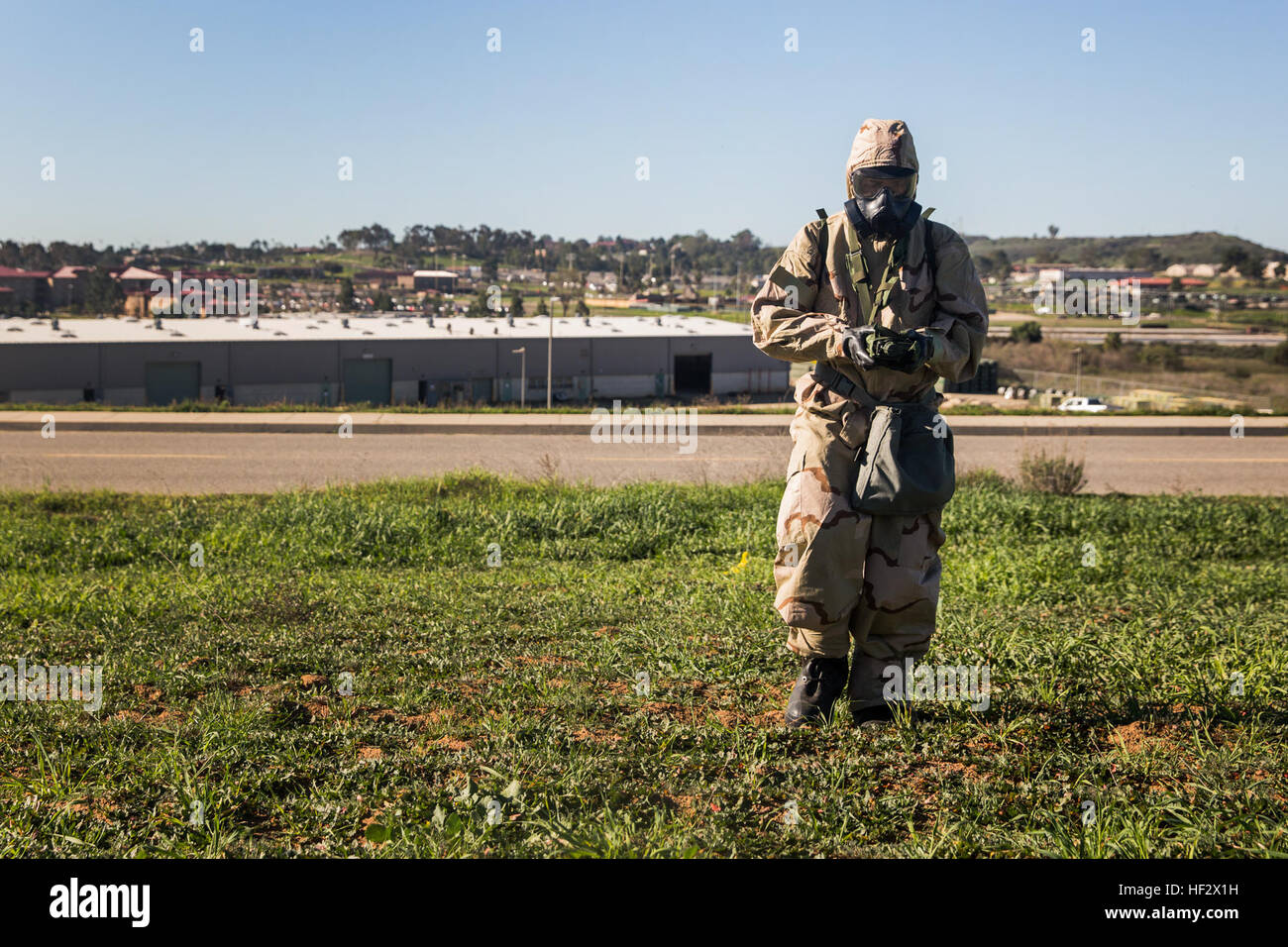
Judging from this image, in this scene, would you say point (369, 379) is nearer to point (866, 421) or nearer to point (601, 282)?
point (866, 421)

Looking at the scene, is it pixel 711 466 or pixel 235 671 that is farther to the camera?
pixel 711 466

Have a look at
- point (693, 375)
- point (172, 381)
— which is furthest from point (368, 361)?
point (693, 375)

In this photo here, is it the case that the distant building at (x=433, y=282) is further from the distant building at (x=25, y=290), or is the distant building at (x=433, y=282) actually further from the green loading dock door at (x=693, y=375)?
the green loading dock door at (x=693, y=375)

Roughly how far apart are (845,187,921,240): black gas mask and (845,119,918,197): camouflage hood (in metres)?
0.10

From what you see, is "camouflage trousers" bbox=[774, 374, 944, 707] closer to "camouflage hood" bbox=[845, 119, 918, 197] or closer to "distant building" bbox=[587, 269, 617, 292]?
"camouflage hood" bbox=[845, 119, 918, 197]

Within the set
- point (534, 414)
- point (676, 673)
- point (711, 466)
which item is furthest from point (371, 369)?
point (676, 673)

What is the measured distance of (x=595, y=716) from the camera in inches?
152

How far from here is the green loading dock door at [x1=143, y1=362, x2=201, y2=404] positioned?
4134 cm

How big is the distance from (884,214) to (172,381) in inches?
1682
